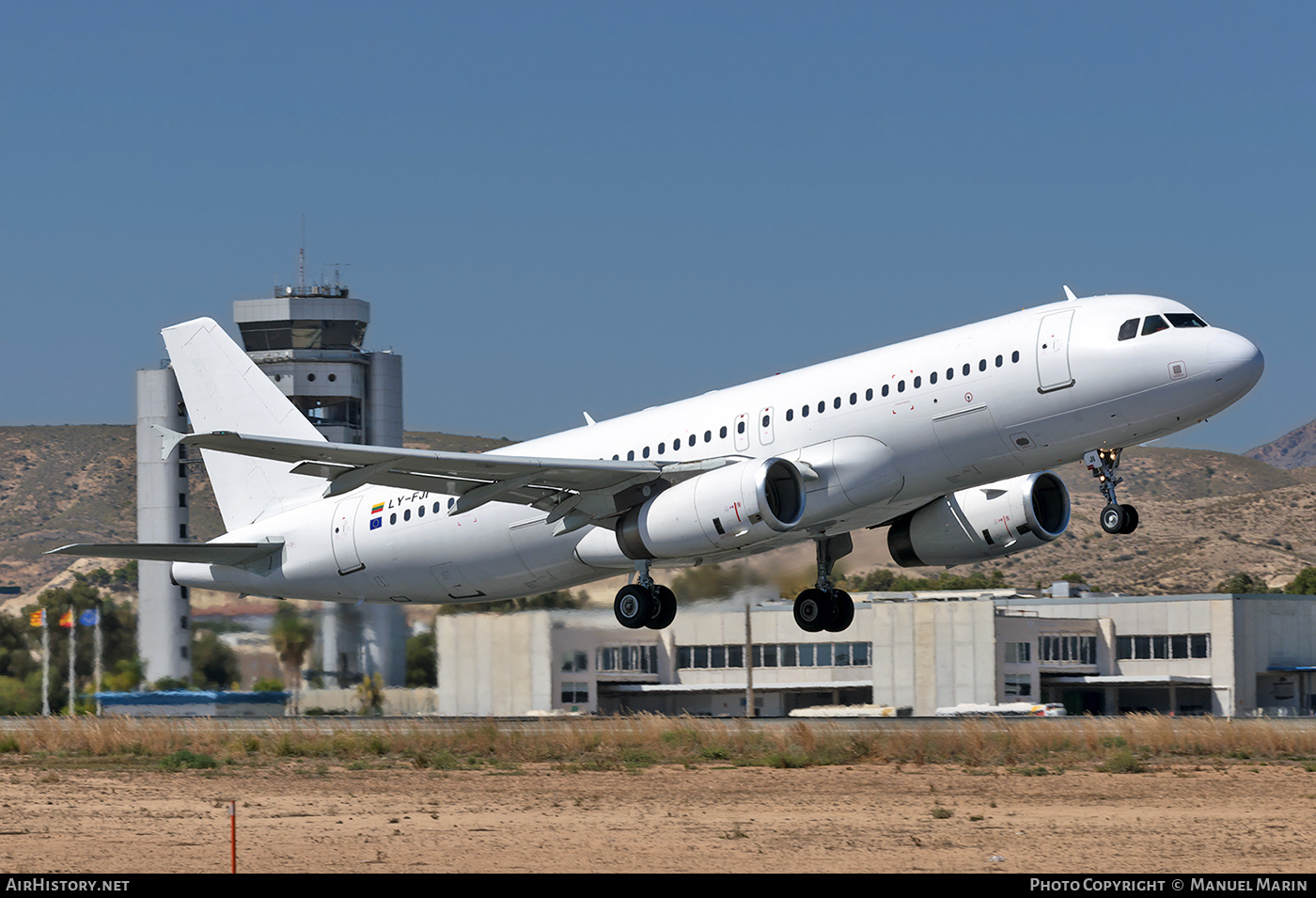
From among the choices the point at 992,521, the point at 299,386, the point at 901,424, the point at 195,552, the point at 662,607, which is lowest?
the point at 662,607

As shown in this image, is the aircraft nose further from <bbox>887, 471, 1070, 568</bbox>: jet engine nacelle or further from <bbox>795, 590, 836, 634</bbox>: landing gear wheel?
<bbox>795, 590, 836, 634</bbox>: landing gear wheel

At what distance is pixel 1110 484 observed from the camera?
100 ft

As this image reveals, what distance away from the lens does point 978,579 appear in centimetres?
10938

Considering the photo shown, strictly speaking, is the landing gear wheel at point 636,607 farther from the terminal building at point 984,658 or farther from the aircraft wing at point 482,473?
the terminal building at point 984,658

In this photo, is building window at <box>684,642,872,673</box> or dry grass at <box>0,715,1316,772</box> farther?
building window at <box>684,642,872,673</box>

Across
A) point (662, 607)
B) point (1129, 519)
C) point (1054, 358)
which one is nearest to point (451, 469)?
point (662, 607)

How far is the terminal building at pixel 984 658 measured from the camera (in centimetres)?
7400

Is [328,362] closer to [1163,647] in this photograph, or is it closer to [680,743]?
[1163,647]

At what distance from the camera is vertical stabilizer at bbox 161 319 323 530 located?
41.2 metres

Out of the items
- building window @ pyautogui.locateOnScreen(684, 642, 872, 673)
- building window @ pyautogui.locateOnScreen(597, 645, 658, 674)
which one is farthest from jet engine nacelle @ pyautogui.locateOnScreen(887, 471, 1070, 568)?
building window @ pyautogui.locateOnScreen(684, 642, 872, 673)

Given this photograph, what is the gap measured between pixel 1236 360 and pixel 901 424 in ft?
19.5

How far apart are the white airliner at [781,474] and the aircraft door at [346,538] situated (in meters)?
0.06

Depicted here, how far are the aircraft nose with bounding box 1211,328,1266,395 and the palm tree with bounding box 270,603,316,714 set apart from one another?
3074 cm

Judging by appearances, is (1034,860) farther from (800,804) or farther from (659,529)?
(659,529)
